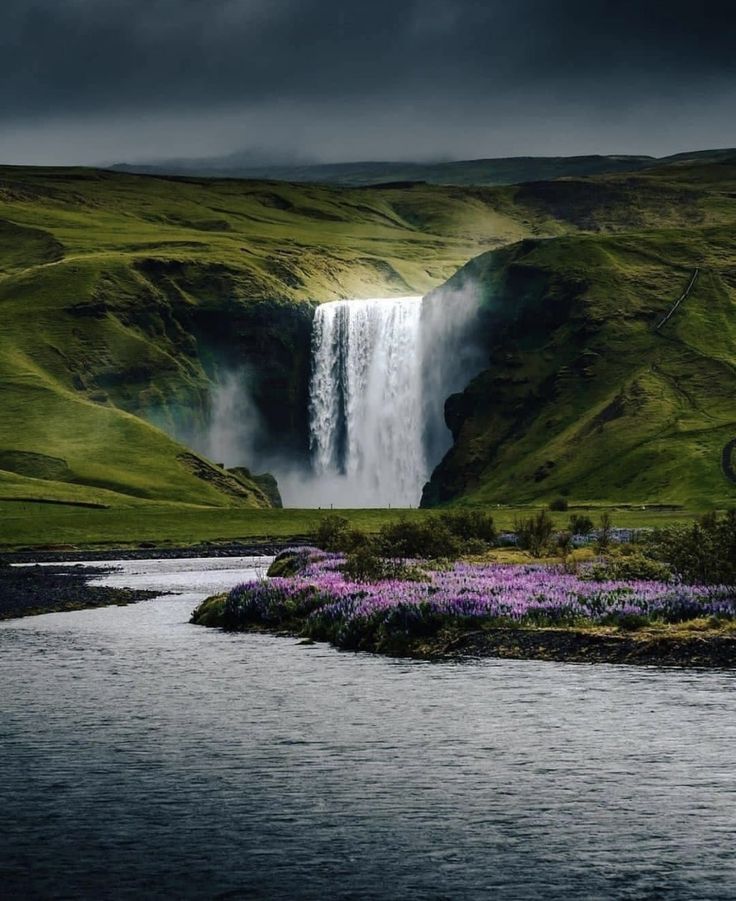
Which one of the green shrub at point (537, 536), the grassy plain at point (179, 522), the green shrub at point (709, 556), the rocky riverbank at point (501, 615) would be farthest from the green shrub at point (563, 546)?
the grassy plain at point (179, 522)

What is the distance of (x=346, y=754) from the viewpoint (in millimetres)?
25359

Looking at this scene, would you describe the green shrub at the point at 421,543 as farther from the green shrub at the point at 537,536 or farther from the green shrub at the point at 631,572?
the green shrub at the point at 631,572

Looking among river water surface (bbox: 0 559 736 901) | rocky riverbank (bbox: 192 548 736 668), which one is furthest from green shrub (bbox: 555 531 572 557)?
river water surface (bbox: 0 559 736 901)

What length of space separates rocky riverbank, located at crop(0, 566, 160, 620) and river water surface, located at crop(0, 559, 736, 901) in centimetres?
2637

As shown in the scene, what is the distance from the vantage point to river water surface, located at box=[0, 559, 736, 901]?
17.5 m

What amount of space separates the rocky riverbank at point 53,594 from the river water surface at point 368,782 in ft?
86.5

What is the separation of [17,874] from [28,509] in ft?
491

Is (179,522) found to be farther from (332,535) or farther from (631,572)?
(631,572)

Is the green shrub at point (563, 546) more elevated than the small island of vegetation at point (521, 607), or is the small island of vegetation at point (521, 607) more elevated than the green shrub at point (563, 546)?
the green shrub at point (563, 546)

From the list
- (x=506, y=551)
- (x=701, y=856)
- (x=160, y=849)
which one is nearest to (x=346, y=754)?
(x=160, y=849)

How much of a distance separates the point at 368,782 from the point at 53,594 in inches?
2045

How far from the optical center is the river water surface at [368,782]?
690 inches

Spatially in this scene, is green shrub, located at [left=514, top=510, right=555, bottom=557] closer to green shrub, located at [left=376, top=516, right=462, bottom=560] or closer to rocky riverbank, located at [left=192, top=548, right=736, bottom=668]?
green shrub, located at [left=376, top=516, right=462, bottom=560]

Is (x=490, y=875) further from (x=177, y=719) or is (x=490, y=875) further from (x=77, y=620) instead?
(x=77, y=620)
